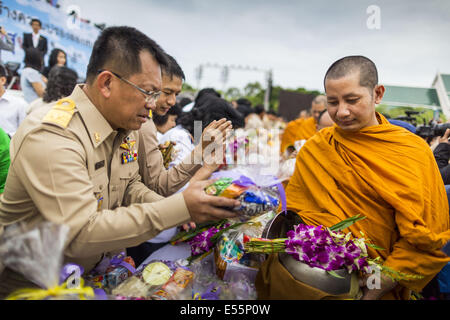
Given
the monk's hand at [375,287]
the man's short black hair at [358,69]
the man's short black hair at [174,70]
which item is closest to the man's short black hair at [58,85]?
the man's short black hair at [174,70]

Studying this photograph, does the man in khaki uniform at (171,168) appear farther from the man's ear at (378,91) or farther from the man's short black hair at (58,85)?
the man's short black hair at (58,85)

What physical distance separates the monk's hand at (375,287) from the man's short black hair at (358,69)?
1.25m

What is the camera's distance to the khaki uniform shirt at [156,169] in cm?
221

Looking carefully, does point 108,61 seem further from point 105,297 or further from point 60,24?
point 60,24

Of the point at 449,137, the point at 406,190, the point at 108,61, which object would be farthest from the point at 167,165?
the point at 449,137

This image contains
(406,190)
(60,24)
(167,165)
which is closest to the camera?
(406,190)

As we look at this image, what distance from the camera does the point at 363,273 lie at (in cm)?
150

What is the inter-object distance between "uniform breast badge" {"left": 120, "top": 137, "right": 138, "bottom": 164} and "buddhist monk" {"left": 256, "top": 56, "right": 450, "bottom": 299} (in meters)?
1.08

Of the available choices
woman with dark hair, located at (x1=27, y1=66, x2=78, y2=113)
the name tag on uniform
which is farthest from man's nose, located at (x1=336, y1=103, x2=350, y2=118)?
woman with dark hair, located at (x1=27, y1=66, x2=78, y2=113)

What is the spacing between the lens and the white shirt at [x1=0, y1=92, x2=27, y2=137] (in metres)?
3.84

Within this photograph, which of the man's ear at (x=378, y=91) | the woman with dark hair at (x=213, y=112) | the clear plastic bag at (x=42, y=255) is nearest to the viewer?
the clear plastic bag at (x=42, y=255)

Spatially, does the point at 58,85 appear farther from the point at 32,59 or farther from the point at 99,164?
the point at 32,59

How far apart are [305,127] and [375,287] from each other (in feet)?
18.6
